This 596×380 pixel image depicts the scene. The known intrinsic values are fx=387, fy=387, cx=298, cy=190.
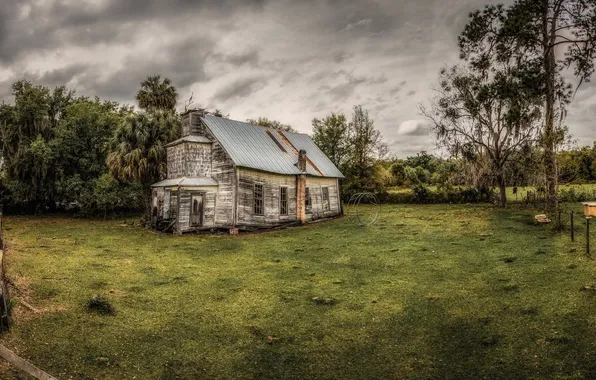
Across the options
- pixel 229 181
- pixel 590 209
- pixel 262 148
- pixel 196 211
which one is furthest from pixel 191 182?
pixel 590 209

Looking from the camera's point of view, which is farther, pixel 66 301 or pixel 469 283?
pixel 469 283

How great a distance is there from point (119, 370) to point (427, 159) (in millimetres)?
79328

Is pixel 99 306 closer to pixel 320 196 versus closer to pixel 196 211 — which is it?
pixel 196 211

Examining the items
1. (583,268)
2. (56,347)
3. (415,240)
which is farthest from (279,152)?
(56,347)

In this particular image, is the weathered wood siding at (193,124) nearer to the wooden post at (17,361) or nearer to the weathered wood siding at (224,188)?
the weathered wood siding at (224,188)

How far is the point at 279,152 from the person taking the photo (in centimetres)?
2897

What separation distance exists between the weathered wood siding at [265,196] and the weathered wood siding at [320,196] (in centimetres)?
216

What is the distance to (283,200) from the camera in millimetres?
27156

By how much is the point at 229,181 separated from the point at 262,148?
489 cm

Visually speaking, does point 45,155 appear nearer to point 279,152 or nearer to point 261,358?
point 279,152

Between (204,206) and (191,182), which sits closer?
(191,182)

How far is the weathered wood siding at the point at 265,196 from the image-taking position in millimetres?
24031

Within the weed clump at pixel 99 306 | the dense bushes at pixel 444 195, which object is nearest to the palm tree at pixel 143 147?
the weed clump at pixel 99 306

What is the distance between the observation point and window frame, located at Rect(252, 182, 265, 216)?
24.9m
